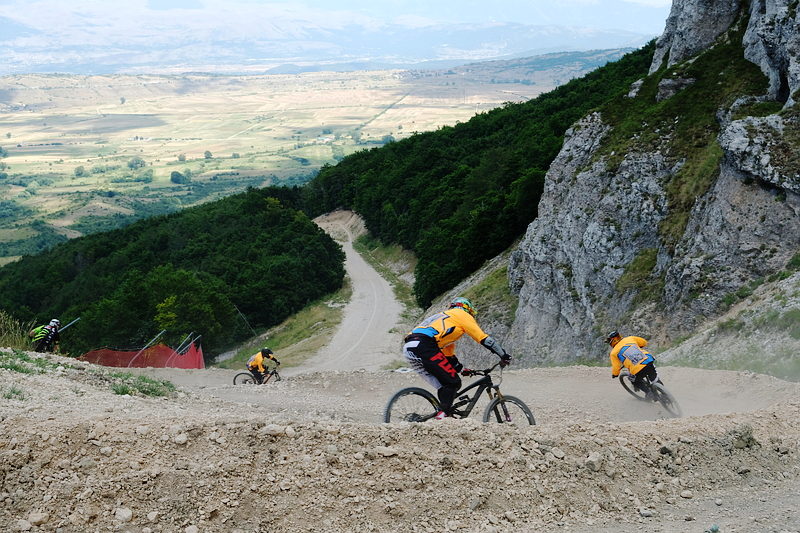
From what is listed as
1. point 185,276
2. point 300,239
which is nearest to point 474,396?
point 185,276

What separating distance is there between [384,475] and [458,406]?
7.91 ft

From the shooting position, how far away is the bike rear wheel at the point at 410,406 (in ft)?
33.7

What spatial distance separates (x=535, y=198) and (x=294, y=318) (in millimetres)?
22384

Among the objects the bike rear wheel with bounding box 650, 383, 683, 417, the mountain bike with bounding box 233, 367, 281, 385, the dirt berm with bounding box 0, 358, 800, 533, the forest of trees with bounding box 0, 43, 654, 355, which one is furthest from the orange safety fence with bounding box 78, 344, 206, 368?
the bike rear wheel with bounding box 650, 383, 683, 417

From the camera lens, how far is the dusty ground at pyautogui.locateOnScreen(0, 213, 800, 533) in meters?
7.89

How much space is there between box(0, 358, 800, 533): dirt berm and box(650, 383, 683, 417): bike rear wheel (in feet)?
9.52

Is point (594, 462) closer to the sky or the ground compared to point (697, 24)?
closer to the ground

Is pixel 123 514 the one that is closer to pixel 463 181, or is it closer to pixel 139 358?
pixel 139 358

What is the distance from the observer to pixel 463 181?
65.3 meters

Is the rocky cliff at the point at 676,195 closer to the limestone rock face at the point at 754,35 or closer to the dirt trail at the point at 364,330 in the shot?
the limestone rock face at the point at 754,35

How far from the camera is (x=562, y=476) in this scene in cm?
869

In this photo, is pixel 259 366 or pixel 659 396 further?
pixel 259 366

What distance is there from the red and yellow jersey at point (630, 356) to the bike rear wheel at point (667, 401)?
1.66 feet

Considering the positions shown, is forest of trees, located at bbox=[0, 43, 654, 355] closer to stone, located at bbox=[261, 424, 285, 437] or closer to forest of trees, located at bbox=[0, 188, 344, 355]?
forest of trees, located at bbox=[0, 188, 344, 355]
